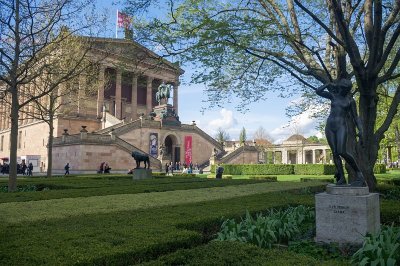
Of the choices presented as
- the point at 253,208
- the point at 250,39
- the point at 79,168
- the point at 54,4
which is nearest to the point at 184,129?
the point at 79,168

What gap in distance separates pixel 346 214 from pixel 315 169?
38.8 m

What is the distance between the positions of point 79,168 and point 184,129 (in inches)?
842

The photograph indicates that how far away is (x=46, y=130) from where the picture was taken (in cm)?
5753

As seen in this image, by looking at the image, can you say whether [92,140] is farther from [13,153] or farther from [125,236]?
[125,236]

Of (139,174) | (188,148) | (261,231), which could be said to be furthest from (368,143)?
(188,148)

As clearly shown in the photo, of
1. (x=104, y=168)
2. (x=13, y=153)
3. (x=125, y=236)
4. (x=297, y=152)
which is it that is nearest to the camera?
(x=125, y=236)

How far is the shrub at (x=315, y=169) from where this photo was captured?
4308cm

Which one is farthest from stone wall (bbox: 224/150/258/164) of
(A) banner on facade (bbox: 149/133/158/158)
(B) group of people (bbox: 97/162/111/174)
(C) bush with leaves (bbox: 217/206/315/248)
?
(C) bush with leaves (bbox: 217/206/315/248)

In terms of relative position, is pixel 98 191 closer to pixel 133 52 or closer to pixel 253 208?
pixel 133 52

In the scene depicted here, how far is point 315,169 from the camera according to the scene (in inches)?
1724

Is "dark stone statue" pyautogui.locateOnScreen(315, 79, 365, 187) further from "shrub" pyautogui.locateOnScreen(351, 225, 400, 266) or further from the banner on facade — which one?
the banner on facade

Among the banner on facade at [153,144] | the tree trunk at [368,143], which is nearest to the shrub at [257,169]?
the banner on facade at [153,144]

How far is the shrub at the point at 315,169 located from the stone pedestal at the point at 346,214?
124 feet

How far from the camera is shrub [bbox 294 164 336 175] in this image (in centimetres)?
4308
